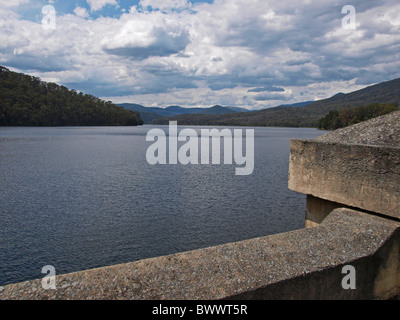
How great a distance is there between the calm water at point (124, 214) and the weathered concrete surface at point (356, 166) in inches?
312

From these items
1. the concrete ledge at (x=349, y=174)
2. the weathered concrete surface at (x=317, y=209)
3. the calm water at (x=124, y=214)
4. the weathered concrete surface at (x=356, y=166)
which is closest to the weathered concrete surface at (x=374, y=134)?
the weathered concrete surface at (x=356, y=166)

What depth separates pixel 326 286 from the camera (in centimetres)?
253

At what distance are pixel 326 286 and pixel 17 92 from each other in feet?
551

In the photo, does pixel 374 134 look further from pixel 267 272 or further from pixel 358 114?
pixel 358 114

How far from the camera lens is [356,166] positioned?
321cm

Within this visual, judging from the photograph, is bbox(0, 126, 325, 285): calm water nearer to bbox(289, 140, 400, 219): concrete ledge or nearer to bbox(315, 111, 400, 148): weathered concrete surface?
bbox(289, 140, 400, 219): concrete ledge

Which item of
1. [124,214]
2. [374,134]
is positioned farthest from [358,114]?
[374,134]

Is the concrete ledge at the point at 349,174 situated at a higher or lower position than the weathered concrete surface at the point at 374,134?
lower

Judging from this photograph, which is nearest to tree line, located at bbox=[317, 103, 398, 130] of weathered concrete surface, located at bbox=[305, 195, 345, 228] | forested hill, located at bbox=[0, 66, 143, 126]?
weathered concrete surface, located at bbox=[305, 195, 345, 228]

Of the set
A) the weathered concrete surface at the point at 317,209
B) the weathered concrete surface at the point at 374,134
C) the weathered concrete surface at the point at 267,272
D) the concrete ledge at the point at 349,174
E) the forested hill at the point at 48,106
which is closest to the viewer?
the weathered concrete surface at the point at 267,272

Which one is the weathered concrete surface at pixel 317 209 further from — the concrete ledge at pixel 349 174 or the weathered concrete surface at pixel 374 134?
the weathered concrete surface at pixel 374 134

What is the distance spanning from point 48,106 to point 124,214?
15269 cm

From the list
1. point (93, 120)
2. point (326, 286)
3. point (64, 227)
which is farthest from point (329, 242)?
point (93, 120)

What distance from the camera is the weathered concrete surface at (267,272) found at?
223 cm
